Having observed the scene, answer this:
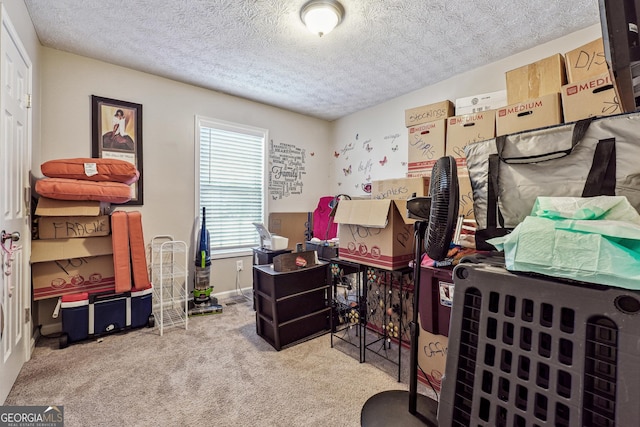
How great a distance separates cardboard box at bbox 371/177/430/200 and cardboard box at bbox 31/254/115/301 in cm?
250

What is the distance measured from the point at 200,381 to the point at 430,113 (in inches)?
109

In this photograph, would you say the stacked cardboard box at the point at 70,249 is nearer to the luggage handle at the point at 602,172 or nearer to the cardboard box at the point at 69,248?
the cardboard box at the point at 69,248

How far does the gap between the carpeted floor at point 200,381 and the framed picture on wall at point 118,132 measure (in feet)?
4.92

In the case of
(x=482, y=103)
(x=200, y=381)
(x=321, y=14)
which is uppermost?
(x=321, y=14)

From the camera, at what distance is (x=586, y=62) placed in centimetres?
182

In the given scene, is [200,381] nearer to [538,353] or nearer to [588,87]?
[538,353]

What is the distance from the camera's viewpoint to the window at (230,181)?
11.4 feet

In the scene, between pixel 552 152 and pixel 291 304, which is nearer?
pixel 552 152

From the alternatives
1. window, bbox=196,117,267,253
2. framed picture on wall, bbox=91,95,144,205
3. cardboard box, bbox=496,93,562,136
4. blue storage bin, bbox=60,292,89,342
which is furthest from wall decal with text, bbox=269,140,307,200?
cardboard box, bbox=496,93,562,136

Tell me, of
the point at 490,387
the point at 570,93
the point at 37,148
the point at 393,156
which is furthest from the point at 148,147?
the point at 570,93

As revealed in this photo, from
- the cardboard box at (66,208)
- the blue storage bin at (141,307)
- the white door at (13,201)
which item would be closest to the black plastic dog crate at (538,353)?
the white door at (13,201)

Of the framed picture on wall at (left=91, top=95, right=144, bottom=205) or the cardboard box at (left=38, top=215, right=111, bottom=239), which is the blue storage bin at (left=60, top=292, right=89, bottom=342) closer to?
the cardboard box at (left=38, top=215, right=111, bottom=239)

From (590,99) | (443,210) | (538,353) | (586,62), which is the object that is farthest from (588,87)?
(538,353)

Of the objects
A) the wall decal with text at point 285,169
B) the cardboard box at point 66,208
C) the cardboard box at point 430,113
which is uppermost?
the cardboard box at point 430,113
